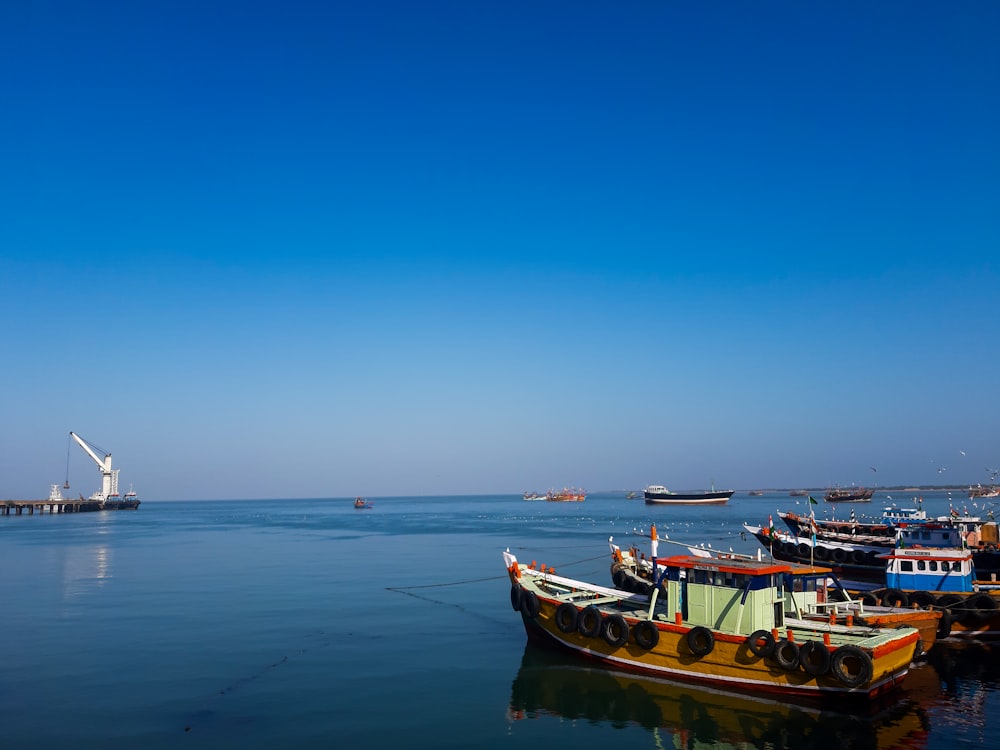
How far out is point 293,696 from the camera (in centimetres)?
2444

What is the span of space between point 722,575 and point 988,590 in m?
16.3

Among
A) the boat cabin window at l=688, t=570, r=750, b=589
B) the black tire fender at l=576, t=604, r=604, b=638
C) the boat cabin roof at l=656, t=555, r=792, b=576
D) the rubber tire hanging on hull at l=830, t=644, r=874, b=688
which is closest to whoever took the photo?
the rubber tire hanging on hull at l=830, t=644, r=874, b=688

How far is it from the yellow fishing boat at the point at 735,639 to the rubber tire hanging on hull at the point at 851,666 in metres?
0.03

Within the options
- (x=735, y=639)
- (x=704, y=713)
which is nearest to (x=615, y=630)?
(x=735, y=639)

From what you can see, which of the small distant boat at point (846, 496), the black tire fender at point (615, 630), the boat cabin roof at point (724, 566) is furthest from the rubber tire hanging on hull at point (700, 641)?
the small distant boat at point (846, 496)

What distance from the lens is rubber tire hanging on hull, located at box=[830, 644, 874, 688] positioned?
21.6 meters

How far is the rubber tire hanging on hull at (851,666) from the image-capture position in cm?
2156

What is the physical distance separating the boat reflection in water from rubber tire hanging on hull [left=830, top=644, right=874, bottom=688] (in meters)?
1.26

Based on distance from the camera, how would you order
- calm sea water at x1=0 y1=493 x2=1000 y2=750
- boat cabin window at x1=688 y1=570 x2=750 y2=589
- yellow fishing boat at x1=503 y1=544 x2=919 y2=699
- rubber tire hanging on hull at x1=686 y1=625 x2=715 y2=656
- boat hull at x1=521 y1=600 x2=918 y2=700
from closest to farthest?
calm sea water at x1=0 y1=493 x2=1000 y2=750
yellow fishing boat at x1=503 y1=544 x2=919 y2=699
boat hull at x1=521 y1=600 x2=918 y2=700
rubber tire hanging on hull at x1=686 y1=625 x2=715 y2=656
boat cabin window at x1=688 y1=570 x2=750 y2=589

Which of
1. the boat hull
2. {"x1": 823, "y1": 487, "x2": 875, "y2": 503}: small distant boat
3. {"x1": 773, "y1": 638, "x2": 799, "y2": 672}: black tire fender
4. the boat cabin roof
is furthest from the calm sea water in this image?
{"x1": 823, "y1": 487, "x2": 875, "y2": 503}: small distant boat

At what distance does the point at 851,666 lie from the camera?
71.8ft

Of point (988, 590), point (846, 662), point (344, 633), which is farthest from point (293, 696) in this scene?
point (988, 590)

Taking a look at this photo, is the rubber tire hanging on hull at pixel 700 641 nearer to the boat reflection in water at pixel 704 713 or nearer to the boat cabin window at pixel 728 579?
the boat reflection in water at pixel 704 713

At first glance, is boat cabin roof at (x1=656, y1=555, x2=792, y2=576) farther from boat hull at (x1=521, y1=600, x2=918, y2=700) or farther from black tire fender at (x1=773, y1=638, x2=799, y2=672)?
black tire fender at (x1=773, y1=638, x2=799, y2=672)
